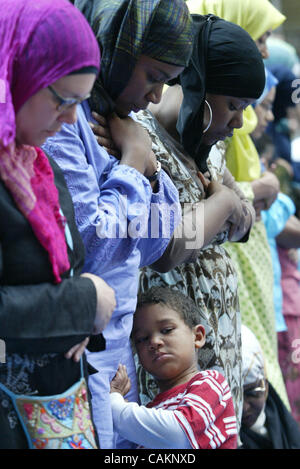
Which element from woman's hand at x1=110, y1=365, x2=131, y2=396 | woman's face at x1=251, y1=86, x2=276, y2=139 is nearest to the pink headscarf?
woman's hand at x1=110, y1=365, x2=131, y2=396

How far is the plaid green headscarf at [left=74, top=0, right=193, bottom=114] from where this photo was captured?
7.27ft

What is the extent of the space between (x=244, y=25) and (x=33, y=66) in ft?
8.61

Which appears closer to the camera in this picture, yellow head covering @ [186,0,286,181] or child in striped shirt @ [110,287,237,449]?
child in striped shirt @ [110,287,237,449]

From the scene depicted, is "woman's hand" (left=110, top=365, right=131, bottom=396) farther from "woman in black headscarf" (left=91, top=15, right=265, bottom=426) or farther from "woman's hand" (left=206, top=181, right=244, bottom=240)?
"woman's hand" (left=206, top=181, right=244, bottom=240)

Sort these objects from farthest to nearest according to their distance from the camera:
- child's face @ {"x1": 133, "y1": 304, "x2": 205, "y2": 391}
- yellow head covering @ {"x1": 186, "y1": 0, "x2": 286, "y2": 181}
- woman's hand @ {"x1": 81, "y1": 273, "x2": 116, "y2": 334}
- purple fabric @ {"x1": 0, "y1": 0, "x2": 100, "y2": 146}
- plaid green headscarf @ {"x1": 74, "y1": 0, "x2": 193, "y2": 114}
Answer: yellow head covering @ {"x1": 186, "y1": 0, "x2": 286, "y2": 181} < child's face @ {"x1": 133, "y1": 304, "x2": 205, "y2": 391} < plaid green headscarf @ {"x1": 74, "y1": 0, "x2": 193, "y2": 114} < woman's hand @ {"x1": 81, "y1": 273, "x2": 116, "y2": 334} < purple fabric @ {"x1": 0, "y1": 0, "x2": 100, "y2": 146}

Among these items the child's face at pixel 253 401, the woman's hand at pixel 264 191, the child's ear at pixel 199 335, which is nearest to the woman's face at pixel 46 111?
the child's ear at pixel 199 335

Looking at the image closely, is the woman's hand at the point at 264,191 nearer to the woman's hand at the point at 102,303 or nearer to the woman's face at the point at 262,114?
the woman's face at the point at 262,114

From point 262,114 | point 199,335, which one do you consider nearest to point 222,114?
point 199,335

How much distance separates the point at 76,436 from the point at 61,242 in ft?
1.39

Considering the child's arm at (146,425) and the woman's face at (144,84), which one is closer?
the woman's face at (144,84)

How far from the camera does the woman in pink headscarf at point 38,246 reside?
1631 mm

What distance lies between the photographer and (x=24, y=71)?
1.64 m

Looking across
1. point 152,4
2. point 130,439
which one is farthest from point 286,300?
point 152,4
